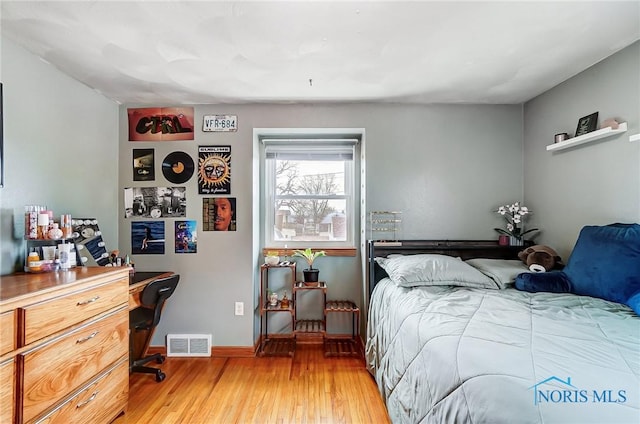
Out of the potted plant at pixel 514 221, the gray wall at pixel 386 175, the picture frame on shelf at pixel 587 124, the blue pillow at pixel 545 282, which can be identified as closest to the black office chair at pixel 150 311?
the gray wall at pixel 386 175

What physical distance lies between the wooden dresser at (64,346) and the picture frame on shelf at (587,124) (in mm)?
3280

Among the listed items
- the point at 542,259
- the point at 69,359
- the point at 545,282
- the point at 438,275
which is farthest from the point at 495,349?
the point at 69,359

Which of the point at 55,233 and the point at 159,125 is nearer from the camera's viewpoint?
the point at 55,233

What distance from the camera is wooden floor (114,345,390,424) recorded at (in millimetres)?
1898

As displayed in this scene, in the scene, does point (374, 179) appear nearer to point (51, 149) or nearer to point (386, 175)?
point (386, 175)

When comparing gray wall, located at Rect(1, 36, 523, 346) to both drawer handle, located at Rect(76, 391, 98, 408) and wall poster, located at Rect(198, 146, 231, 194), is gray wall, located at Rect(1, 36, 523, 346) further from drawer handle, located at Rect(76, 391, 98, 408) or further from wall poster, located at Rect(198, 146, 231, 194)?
drawer handle, located at Rect(76, 391, 98, 408)

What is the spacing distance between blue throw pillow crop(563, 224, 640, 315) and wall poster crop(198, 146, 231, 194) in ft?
8.98

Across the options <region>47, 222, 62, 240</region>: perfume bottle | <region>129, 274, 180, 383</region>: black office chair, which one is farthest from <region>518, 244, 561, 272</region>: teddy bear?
<region>47, 222, 62, 240</region>: perfume bottle

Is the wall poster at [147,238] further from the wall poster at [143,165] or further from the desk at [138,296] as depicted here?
the wall poster at [143,165]

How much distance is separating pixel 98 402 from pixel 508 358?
2.13 meters

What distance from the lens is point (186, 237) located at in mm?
2783

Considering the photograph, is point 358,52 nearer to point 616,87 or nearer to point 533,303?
point 616,87

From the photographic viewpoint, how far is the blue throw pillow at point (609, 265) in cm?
161

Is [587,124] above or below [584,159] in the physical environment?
above
